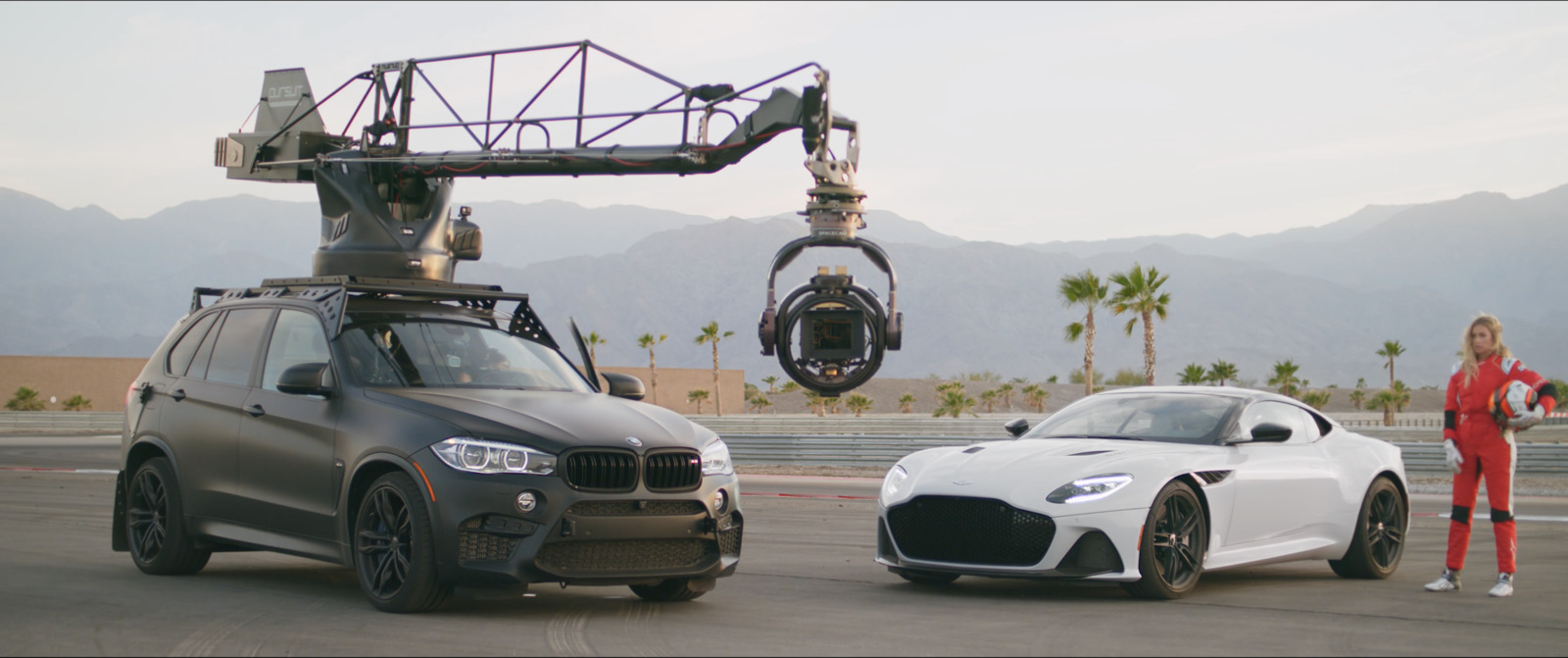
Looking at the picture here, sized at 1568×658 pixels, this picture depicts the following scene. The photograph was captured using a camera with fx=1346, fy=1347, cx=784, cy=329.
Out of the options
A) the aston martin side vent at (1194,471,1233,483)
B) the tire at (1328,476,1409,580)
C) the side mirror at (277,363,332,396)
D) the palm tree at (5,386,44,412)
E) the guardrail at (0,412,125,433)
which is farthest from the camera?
the palm tree at (5,386,44,412)

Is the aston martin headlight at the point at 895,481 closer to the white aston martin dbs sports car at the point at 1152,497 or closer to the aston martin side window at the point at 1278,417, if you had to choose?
the white aston martin dbs sports car at the point at 1152,497

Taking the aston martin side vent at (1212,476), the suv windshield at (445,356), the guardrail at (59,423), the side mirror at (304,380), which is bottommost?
the guardrail at (59,423)

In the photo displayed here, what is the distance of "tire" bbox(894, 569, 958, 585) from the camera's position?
355 inches

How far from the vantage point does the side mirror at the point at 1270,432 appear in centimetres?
904

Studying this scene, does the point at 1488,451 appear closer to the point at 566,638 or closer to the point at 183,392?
the point at 566,638

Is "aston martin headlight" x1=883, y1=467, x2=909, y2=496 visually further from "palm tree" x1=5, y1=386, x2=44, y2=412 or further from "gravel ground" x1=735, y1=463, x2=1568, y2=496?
"palm tree" x1=5, y1=386, x2=44, y2=412

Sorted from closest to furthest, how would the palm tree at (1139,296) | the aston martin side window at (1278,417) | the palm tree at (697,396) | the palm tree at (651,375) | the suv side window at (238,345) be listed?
the suv side window at (238,345) → the aston martin side window at (1278,417) → the palm tree at (1139,296) → the palm tree at (651,375) → the palm tree at (697,396)

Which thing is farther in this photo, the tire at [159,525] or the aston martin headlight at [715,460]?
the tire at [159,525]

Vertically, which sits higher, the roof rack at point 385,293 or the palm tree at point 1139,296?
the palm tree at point 1139,296

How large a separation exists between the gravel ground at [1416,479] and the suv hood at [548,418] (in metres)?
15.4

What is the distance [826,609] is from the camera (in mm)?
8055

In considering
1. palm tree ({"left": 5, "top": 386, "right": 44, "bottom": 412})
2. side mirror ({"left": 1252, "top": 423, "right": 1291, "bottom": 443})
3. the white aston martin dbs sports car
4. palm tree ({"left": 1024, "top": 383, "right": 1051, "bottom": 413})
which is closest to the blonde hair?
the white aston martin dbs sports car

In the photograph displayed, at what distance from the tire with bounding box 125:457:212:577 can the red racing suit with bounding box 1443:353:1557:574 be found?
863 centimetres

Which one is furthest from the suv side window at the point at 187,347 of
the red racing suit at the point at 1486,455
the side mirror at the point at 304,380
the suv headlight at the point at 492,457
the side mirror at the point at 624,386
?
the red racing suit at the point at 1486,455
